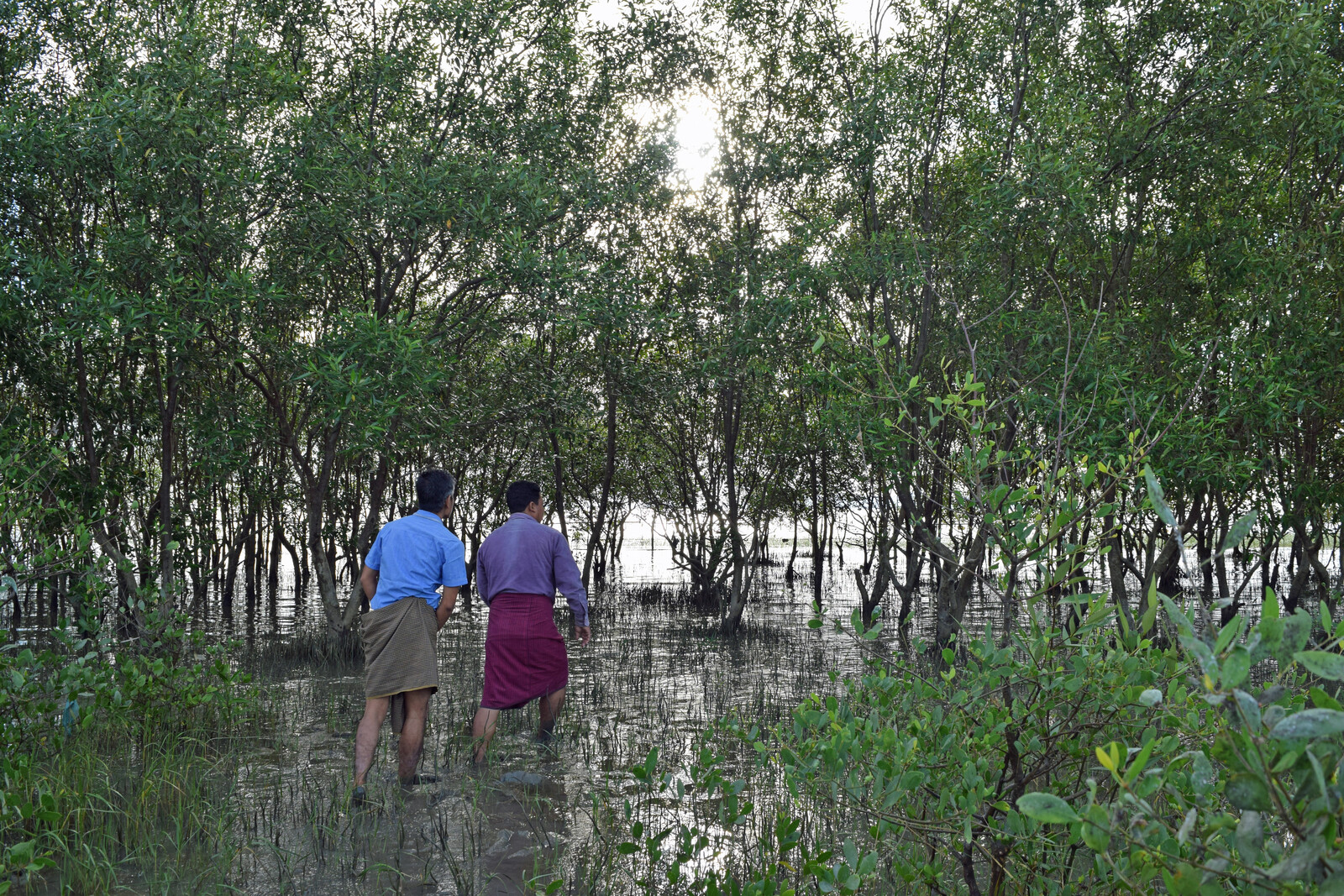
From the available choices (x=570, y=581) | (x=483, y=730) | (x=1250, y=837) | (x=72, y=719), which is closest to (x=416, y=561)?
(x=570, y=581)

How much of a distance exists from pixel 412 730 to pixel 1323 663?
4940mm

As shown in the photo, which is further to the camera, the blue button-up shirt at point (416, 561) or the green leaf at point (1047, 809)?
the blue button-up shirt at point (416, 561)

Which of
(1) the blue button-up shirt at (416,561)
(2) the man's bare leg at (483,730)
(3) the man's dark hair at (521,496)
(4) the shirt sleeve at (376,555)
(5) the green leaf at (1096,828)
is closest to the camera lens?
(5) the green leaf at (1096,828)

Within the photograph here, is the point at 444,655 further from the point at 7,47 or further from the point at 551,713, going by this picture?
the point at 7,47

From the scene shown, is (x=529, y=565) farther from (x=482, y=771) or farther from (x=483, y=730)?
(x=482, y=771)

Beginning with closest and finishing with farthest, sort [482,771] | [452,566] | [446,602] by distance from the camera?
[446,602] < [452,566] < [482,771]

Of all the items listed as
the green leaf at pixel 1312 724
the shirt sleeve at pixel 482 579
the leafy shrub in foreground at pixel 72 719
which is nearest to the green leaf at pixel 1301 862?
the green leaf at pixel 1312 724

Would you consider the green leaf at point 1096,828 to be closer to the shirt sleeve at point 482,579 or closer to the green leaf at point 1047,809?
the green leaf at point 1047,809

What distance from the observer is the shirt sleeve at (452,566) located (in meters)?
5.37

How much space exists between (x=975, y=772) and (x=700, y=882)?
135 centimetres

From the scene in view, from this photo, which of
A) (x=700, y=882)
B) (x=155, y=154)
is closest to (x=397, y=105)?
(x=155, y=154)

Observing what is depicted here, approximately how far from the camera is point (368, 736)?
5211 mm

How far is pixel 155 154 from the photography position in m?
8.18

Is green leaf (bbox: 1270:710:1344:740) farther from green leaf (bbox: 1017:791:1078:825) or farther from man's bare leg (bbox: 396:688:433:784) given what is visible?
man's bare leg (bbox: 396:688:433:784)
